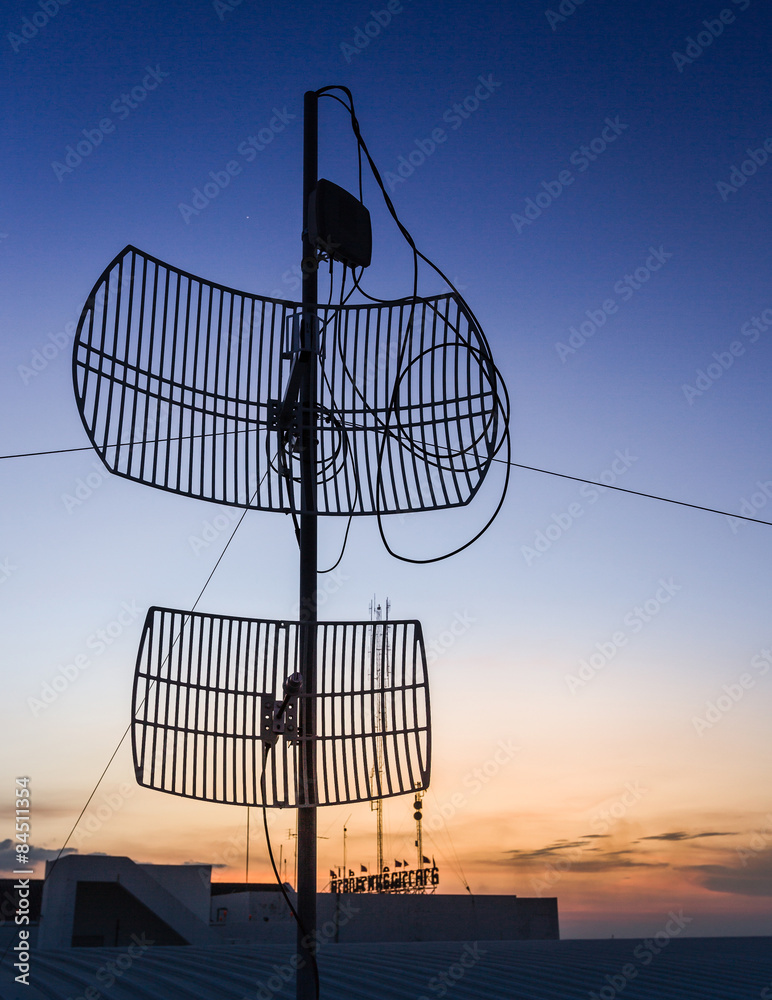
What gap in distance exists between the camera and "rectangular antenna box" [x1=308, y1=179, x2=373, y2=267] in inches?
189

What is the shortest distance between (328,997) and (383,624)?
4369 millimetres

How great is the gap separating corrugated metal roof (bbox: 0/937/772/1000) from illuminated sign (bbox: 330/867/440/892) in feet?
76.7

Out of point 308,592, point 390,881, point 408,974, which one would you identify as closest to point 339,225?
point 308,592

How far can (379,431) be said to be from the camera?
474 centimetres

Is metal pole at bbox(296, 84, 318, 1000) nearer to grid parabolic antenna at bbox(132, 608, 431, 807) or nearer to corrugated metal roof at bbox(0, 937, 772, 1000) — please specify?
grid parabolic antenna at bbox(132, 608, 431, 807)

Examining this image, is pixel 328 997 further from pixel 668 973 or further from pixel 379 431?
pixel 379 431

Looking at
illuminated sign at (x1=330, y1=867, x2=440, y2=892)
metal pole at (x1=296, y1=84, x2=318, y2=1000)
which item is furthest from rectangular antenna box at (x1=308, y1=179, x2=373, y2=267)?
illuminated sign at (x1=330, y1=867, x2=440, y2=892)

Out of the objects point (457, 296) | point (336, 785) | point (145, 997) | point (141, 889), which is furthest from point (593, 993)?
point (141, 889)

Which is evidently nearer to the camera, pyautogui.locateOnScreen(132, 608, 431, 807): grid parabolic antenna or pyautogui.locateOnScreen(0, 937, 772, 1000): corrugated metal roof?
pyautogui.locateOnScreen(132, 608, 431, 807): grid parabolic antenna

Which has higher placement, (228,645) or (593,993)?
(228,645)

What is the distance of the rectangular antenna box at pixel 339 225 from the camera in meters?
4.80

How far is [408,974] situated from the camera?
8.62 metres

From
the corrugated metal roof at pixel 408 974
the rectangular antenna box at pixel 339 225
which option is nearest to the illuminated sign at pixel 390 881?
the corrugated metal roof at pixel 408 974

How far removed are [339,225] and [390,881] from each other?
35.5m
